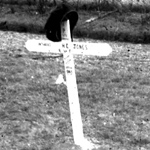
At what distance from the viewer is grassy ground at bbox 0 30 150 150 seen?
14.8 feet

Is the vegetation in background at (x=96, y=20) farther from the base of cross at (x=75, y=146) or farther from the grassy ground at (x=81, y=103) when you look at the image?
Answer: the base of cross at (x=75, y=146)

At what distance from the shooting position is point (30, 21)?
984 centimetres

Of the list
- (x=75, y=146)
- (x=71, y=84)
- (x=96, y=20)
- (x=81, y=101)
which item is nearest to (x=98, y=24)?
(x=96, y=20)

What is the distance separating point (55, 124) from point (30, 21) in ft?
17.6

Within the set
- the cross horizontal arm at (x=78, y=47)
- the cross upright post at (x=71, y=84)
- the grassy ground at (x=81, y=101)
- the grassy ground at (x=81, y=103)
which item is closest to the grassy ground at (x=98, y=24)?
the grassy ground at (x=81, y=101)

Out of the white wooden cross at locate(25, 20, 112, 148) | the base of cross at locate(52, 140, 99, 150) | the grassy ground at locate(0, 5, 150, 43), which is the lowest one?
the base of cross at locate(52, 140, 99, 150)

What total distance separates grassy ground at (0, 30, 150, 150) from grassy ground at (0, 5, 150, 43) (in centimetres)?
151

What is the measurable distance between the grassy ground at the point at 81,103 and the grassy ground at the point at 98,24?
1.51 metres

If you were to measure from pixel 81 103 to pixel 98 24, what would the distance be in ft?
14.6

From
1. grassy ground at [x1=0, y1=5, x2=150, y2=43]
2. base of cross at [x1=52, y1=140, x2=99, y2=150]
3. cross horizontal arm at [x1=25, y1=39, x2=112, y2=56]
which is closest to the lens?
cross horizontal arm at [x1=25, y1=39, x2=112, y2=56]

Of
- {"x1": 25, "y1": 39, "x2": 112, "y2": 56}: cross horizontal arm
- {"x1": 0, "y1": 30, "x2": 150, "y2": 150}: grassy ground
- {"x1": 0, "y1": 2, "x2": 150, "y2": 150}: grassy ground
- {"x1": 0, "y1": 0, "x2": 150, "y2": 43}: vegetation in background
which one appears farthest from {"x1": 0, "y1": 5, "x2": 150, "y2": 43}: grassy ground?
{"x1": 25, "y1": 39, "x2": 112, "y2": 56}: cross horizontal arm

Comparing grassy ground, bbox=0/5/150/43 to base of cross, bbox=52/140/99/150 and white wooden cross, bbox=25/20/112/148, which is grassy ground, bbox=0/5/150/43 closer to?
base of cross, bbox=52/140/99/150

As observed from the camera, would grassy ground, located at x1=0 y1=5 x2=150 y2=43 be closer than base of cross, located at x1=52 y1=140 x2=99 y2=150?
No

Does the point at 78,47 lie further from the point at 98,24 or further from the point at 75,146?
the point at 98,24
